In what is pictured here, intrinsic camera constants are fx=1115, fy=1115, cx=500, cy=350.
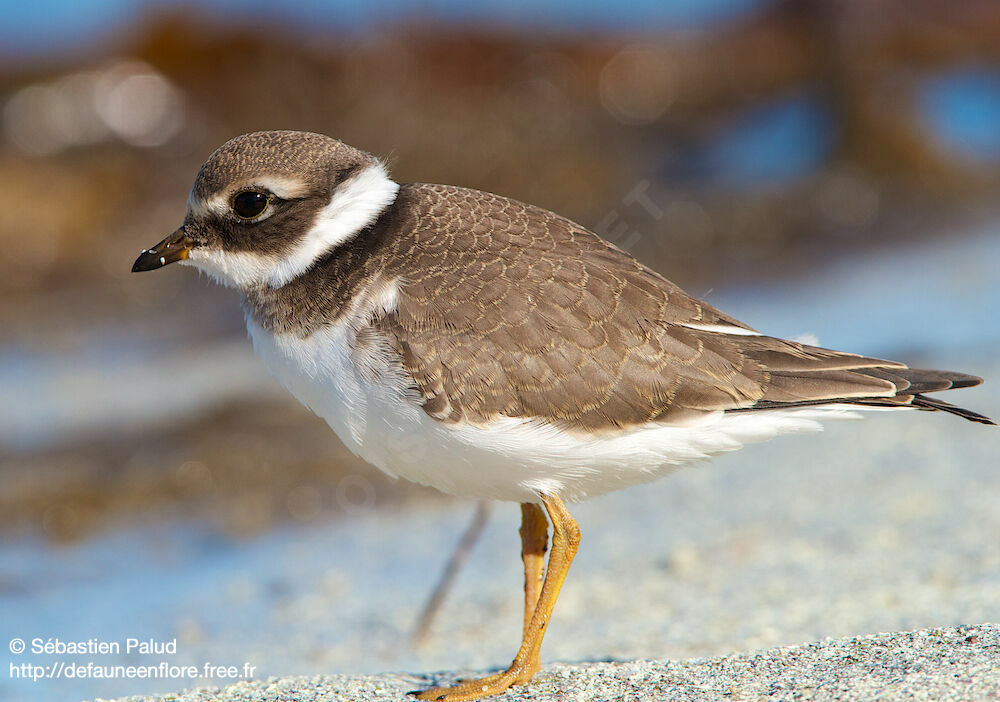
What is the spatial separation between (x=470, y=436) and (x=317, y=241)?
120 cm

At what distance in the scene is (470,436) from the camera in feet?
15.4

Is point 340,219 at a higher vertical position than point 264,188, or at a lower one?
lower

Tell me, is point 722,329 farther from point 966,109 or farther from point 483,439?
point 966,109

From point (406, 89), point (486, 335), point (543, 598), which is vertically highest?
point (406, 89)

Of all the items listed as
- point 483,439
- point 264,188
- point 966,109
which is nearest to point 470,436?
point 483,439

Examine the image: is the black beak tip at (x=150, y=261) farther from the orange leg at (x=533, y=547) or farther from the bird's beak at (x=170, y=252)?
the orange leg at (x=533, y=547)

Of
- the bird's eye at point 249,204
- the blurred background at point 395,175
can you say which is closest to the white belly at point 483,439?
the bird's eye at point 249,204

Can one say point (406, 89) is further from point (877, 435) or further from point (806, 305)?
point (877, 435)

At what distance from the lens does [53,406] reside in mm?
11203

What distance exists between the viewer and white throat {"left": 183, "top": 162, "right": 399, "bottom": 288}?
5.11 metres

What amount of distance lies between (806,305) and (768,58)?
879cm

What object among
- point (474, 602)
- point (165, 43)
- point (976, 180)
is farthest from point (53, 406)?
point (976, 180)

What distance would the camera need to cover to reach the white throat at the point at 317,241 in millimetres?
5109

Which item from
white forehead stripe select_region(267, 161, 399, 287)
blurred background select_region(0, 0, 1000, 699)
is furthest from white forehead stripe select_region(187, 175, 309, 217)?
blurred background select_region(0, 0, 1000, 699)
